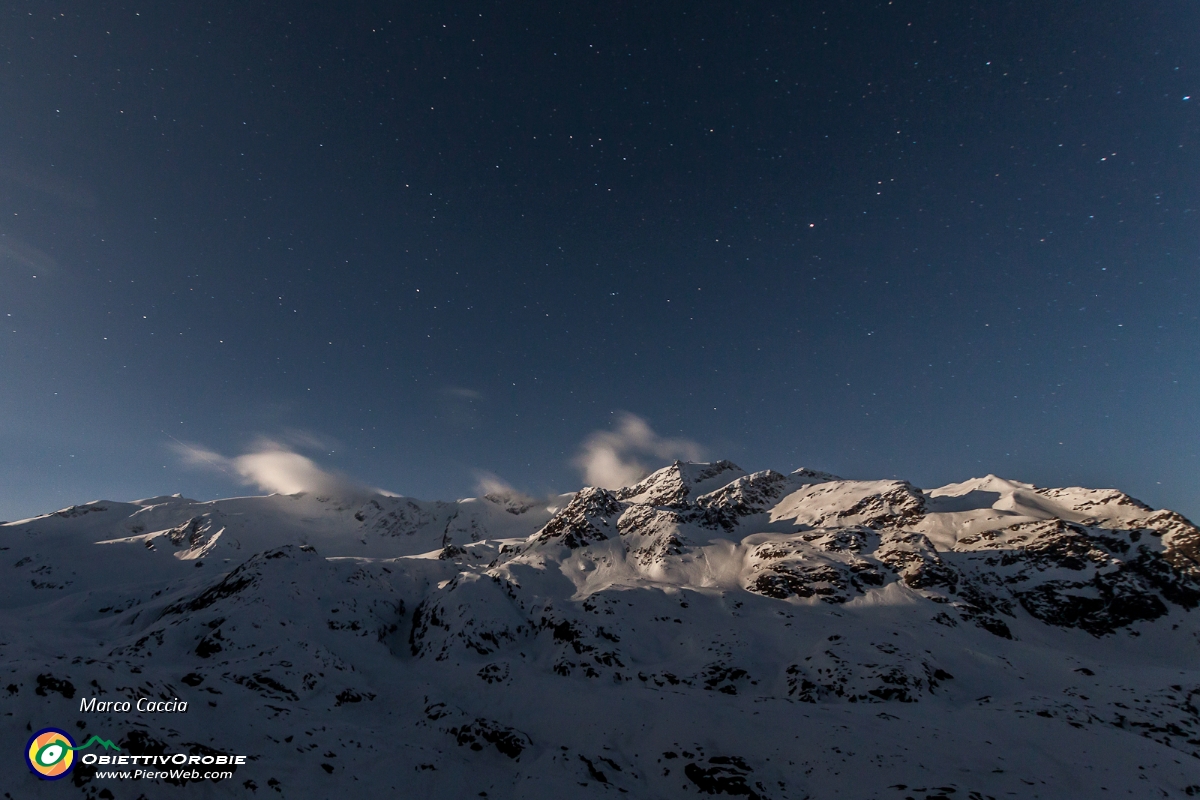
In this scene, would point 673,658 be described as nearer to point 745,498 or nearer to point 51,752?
point 51,752

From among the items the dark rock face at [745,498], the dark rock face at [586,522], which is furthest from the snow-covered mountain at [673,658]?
the dark rock face at [745,498]

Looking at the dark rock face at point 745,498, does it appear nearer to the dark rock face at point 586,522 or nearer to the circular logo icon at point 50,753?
the dark rock face at point 586,522

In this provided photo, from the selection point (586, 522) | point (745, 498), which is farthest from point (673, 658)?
point (745, 498)

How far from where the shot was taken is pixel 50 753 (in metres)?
17.3

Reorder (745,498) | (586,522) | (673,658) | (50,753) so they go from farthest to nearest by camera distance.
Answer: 1. (745,498)
2. (586,522)
3. (673,658)
4. (50,753)

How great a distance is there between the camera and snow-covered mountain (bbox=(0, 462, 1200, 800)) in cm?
2472

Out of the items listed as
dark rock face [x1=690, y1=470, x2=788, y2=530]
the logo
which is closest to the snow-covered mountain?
the logo

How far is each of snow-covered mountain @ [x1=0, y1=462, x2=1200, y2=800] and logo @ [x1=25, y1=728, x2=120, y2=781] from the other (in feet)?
1.79

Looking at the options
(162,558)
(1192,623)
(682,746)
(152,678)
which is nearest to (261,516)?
(162,558)

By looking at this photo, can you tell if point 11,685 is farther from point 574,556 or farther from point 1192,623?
point 1192,623

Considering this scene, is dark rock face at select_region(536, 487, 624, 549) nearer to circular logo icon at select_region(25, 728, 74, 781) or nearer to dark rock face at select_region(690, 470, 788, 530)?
dark rock face at select_region(690, 470, 788, 530)

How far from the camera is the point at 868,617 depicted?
63062 millimetres

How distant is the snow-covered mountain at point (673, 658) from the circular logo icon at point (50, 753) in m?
0.55

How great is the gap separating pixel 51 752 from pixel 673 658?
5433cm
